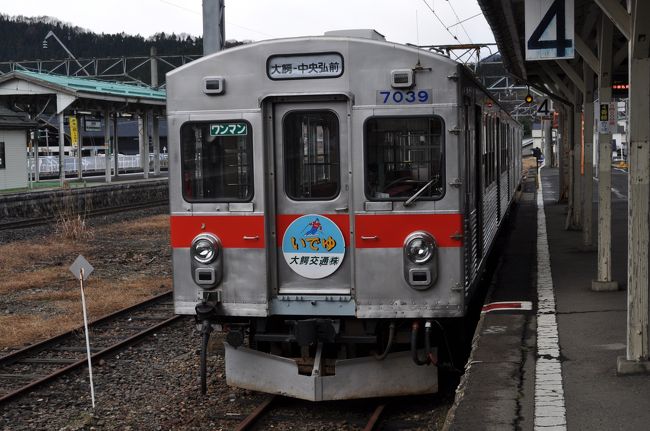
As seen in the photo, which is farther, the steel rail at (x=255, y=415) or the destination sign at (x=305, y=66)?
the destination sign at (x=305, y=66)

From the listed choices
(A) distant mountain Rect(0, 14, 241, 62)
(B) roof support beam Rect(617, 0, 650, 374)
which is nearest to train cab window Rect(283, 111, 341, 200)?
(B) roof support beam Rect(617, 0, 650, 374)

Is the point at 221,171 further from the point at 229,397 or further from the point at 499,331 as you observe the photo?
the point at 499,331

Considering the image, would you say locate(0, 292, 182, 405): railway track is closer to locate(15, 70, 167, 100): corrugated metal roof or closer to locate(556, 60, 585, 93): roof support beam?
locate(556, 60, 585, 93): roof support beam

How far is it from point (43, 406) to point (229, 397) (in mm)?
1607

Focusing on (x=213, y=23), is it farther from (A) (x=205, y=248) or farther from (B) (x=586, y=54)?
(A) (x=205, y=248)

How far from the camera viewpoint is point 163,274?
15.4 meters

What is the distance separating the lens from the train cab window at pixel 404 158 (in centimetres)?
700

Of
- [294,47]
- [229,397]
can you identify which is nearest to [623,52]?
[294,47]

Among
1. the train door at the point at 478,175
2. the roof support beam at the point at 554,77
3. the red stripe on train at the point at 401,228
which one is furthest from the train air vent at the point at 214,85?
the roof support beam at the point at 554,77

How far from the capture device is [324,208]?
713 cm

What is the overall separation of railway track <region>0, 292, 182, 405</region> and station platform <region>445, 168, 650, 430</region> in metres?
3.98

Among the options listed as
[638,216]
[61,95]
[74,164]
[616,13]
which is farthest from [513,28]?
[74,164]

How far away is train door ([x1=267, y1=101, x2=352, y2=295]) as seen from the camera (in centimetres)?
712

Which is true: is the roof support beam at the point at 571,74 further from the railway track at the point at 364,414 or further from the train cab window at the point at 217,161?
the train cab window at the point at 217,161
